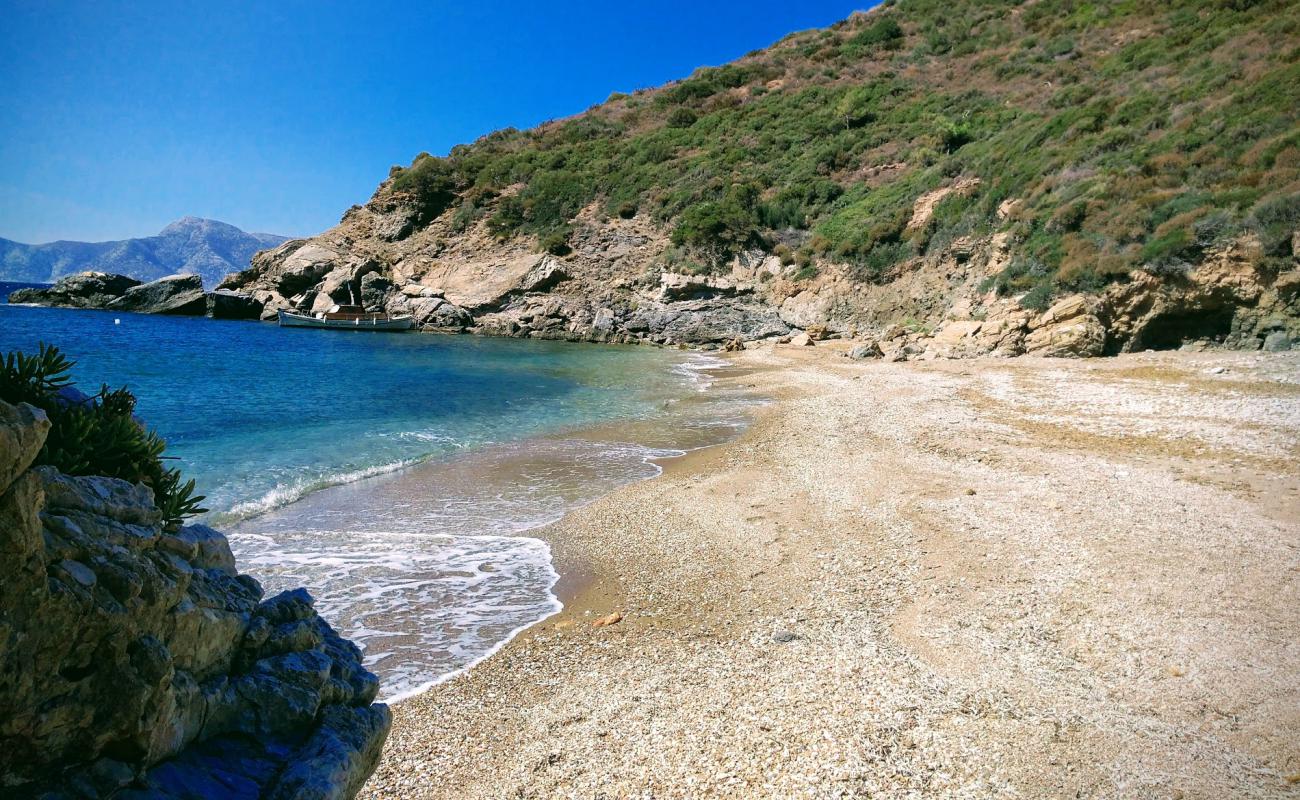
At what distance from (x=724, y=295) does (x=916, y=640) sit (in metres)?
35.9

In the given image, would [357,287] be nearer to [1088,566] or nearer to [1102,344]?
[1102,344]

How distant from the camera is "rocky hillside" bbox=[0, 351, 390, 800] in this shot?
233cm

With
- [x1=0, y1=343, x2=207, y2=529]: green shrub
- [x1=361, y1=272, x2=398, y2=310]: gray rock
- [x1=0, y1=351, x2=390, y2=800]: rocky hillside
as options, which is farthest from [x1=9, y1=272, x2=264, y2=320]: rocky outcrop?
[x1=0, y1=351, x2=390, y2=800]: rocky hillside

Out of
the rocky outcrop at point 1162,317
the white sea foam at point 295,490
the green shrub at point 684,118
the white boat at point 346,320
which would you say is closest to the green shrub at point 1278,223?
the rocky outcrop at point 1162,317

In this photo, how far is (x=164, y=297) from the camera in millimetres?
59844

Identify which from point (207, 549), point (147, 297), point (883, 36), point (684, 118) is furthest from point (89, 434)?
point (883, 36)

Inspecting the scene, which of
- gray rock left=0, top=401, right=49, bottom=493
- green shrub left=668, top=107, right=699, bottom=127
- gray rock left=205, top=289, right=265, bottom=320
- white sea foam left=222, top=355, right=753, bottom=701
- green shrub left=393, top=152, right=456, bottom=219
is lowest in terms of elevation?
white sea foam left=222, top=355, right=753, bottom=701

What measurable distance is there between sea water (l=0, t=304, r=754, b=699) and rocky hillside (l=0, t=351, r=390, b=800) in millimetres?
2334

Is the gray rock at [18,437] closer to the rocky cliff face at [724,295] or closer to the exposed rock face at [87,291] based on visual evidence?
the rocky cliff face at [724,295]

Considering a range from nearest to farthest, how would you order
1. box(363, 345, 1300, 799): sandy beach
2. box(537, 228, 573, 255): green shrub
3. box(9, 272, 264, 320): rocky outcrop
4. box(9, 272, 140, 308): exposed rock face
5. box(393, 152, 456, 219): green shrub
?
1. box(363, 345, 1300, 799): sandy beach
2. box(537, 228, 573, 255): green shrub
3. box(9, 272, 264, 320): rocky outcrop
4. box(393, 152, 456, 219): green shrub
5. box(9, 272, 140, 308): exposed rock face

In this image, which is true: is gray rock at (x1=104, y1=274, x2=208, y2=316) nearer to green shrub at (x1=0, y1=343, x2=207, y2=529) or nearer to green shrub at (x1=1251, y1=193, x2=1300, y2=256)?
green shrub at (x1=0, y1=343, x2=207, y2=529)

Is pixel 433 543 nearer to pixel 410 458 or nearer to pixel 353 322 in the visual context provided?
pixel 410 458

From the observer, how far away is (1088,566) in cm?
730

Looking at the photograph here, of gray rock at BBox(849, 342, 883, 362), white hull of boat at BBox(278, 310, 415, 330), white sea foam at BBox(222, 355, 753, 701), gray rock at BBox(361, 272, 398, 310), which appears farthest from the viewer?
gray rock at BBox(361, 272, 398, 310)
